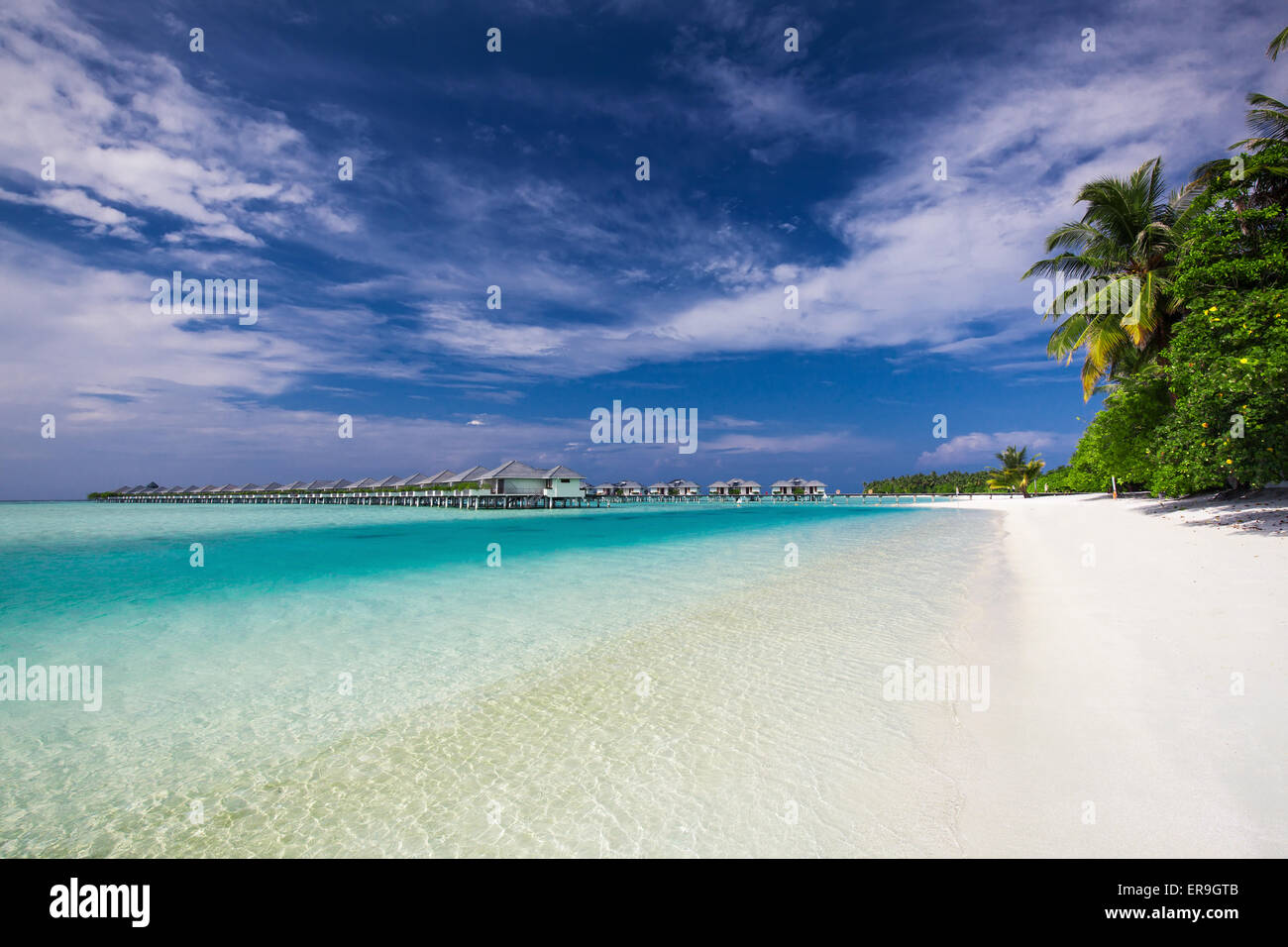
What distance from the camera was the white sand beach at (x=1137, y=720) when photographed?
2418 mm

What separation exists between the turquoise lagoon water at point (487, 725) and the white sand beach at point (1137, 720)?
0.35 metres

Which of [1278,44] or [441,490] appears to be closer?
[1278,44]

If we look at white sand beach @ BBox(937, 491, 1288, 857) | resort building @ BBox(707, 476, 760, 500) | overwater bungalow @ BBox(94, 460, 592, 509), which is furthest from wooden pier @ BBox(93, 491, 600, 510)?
white sand beach @ BBox(937, 491, 1288, 857)

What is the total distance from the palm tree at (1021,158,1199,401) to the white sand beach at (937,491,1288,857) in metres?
11.2

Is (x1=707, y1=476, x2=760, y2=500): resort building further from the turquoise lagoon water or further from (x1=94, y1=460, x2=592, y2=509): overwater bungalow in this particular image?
the turquoise lagoon water

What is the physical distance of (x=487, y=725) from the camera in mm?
4328

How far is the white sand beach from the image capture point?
7.93 feet

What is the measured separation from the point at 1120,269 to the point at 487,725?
72.6 feet

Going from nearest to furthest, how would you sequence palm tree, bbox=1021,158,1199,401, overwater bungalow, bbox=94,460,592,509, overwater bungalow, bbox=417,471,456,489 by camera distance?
palm tree, bbox=1021,158,1199,401 → overwater bungalow, bbox=94,460,592,509 → overwater bungalow, bbox=417,471,456,489

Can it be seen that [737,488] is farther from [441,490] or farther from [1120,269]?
[1120,269]

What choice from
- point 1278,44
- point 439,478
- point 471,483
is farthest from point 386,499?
point 1278,44

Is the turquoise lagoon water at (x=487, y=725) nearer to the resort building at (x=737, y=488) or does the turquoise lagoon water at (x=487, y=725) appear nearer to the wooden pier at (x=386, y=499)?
the wooden pier at (x=386, y=499)
